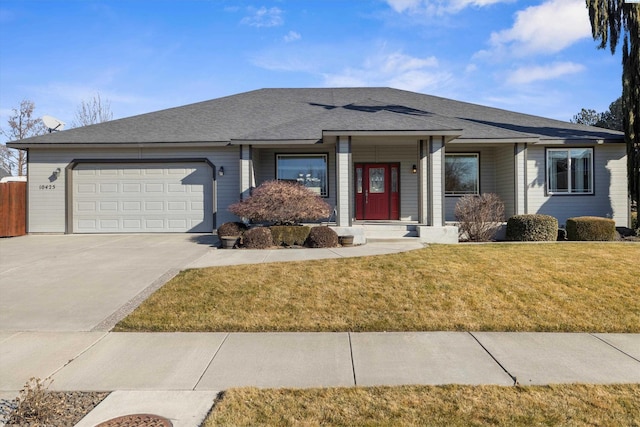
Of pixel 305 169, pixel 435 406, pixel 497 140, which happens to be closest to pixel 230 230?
pixel 305 169

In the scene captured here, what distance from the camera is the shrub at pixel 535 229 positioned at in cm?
1211

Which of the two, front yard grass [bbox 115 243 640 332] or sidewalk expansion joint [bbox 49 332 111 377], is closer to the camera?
sidewalk expansion joint [bbox 49 332 111 377]

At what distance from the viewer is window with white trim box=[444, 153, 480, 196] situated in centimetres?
1553

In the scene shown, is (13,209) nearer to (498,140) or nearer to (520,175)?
(498,140)

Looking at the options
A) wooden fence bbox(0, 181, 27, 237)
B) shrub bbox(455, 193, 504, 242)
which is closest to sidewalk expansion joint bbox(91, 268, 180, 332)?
shrub bbox(455, 193, 504, 242)

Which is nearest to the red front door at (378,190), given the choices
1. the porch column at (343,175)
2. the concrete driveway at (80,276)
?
the porch column at (343,175)

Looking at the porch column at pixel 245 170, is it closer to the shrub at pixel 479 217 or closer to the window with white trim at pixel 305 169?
the window with white trim at pixel 305 169

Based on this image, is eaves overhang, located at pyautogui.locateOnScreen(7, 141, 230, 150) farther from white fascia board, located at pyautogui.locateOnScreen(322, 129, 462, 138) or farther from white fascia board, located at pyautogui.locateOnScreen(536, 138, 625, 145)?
white fascia board, located at pyautogui.locateOnScreen(536, 138, 625, 145)

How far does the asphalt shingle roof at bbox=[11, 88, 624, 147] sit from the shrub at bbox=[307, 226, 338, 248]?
3.09 meters

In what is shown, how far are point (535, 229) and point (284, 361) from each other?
34.5 feet

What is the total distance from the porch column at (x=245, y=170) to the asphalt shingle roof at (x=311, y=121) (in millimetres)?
488

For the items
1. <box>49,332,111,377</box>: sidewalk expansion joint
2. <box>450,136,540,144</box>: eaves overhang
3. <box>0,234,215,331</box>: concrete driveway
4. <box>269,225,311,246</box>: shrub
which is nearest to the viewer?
<box>49,332,111,377</box>: sidewalk expansion joint

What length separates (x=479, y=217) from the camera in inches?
476

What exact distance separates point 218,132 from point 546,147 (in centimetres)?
1211
